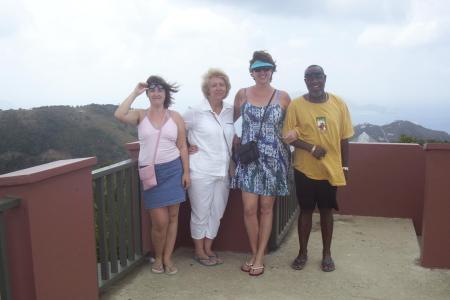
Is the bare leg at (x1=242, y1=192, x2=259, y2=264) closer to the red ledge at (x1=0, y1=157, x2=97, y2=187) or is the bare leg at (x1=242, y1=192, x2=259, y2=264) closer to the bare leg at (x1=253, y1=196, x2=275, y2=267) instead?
the bare leg at (x1=253, y1=196, x2=275, y2=267)

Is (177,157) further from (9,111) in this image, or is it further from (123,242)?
(9,111)

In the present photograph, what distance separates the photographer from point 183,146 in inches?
156

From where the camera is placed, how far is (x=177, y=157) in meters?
3.91

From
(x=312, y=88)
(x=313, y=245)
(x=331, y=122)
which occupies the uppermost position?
(x=312, y=88)

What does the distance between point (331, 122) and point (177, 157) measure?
1.27 m

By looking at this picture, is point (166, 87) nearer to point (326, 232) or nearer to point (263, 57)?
point (263, 57)

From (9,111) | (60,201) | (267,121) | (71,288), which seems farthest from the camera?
(9,111)

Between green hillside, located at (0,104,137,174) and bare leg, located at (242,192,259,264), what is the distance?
18674mm

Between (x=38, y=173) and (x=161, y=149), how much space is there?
133 cm

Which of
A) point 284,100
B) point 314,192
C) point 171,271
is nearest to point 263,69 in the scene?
point 284,100

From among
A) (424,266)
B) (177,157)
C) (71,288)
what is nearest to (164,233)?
(177,157)

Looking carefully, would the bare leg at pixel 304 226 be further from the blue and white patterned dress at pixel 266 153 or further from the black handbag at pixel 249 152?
the black handbag at pixel 249 152

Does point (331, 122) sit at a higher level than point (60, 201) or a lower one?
higher

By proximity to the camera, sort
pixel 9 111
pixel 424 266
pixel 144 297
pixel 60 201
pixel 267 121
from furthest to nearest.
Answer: pixel 9 111
pixel 424 266
pixel 267 121
pixel 144 297
pixel 60 201
